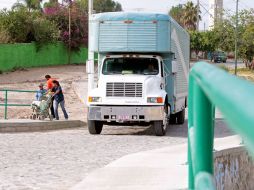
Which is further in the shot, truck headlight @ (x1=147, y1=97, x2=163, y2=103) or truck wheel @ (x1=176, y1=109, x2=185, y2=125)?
truck wheel @ (x1=176, y1=109, x2=185, y2=125)

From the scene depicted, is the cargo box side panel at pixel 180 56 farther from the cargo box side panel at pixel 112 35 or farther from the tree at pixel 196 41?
the tree at pixel 196 41

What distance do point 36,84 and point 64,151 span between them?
28.9 metres

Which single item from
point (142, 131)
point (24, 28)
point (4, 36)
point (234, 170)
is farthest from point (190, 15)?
point (234, 170)

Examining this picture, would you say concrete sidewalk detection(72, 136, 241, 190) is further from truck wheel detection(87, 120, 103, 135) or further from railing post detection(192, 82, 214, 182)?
truck wheel detection(87, 120, 103, 135)

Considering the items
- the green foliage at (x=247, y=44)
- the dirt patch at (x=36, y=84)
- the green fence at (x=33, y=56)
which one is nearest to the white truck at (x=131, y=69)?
the dirt patch at (x=36, y=84)

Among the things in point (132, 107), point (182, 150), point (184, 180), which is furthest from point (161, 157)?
point (132, 107)

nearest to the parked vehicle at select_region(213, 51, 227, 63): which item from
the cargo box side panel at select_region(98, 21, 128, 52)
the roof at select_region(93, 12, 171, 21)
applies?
the roof at select_region(93, 12, 171, 21)

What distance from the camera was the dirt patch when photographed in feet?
88.7

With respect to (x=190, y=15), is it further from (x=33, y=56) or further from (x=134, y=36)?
(x=134, y=36)

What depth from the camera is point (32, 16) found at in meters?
61.5

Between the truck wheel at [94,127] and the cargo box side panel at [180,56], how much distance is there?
2.77m

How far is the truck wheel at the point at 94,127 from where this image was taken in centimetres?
1827

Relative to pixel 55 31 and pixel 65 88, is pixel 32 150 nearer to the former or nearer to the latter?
pixel 65 88

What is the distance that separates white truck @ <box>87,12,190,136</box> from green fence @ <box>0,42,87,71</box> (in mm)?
33366
